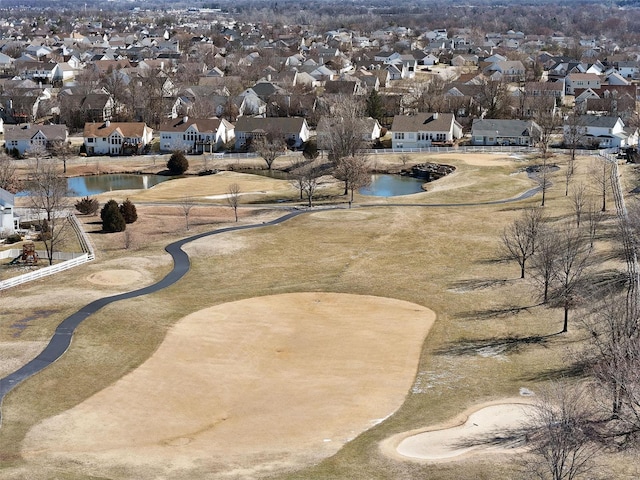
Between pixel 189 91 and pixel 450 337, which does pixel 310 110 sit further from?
pixel 450 337

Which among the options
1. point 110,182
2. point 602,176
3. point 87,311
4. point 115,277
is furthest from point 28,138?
point 602,176

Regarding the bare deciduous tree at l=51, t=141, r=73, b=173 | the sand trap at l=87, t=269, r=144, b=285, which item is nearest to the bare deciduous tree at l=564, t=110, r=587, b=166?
the bare deciduous tree at l=51, t=141, r=73, b=173

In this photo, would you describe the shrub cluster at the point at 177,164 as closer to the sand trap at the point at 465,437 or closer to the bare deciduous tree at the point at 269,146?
the bare deciduous tree at the point at 269,146

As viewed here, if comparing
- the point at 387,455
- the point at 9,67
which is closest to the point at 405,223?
the point at 387,455

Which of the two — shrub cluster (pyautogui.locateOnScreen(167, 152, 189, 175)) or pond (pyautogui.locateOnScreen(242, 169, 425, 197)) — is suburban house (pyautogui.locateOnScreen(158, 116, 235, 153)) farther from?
pond (pyautogui.locateOnScreen(242, 169, 425, 197))

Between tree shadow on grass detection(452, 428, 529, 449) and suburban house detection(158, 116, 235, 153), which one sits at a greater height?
suburban house detection(158, 116, 235, 153)

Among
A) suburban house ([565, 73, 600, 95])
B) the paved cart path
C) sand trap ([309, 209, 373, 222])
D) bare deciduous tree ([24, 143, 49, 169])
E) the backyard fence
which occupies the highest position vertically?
suburban house ([565, 73, 600, 95])

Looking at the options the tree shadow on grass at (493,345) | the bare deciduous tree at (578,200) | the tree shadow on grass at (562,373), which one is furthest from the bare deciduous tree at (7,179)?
the tree shadow on grass at (562,373)
